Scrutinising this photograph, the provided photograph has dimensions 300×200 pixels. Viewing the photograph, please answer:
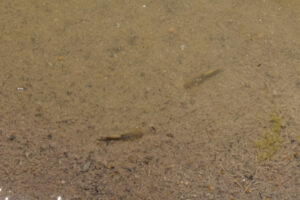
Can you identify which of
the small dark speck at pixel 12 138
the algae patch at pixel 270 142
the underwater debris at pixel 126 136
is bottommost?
the algae patch at pixel 270 142

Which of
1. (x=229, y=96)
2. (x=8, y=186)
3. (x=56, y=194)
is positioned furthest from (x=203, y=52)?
Result: (x=8, y=186)

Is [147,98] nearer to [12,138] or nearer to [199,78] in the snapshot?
[199,78]

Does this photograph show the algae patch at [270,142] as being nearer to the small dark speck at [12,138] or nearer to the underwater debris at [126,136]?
the underwater debris at [126,136]

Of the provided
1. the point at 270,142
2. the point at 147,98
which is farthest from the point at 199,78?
the point at 270,142


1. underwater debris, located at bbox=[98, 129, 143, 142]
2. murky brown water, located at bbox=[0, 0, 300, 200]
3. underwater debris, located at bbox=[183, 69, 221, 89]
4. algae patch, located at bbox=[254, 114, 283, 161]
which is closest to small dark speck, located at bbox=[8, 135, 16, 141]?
murky brown water, located at bbox=[0, 0, 300, 200]

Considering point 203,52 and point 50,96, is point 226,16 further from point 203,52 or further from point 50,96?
point 50,96

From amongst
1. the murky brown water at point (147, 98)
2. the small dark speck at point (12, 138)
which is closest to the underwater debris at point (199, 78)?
the murky brown water at point (147, 98)
